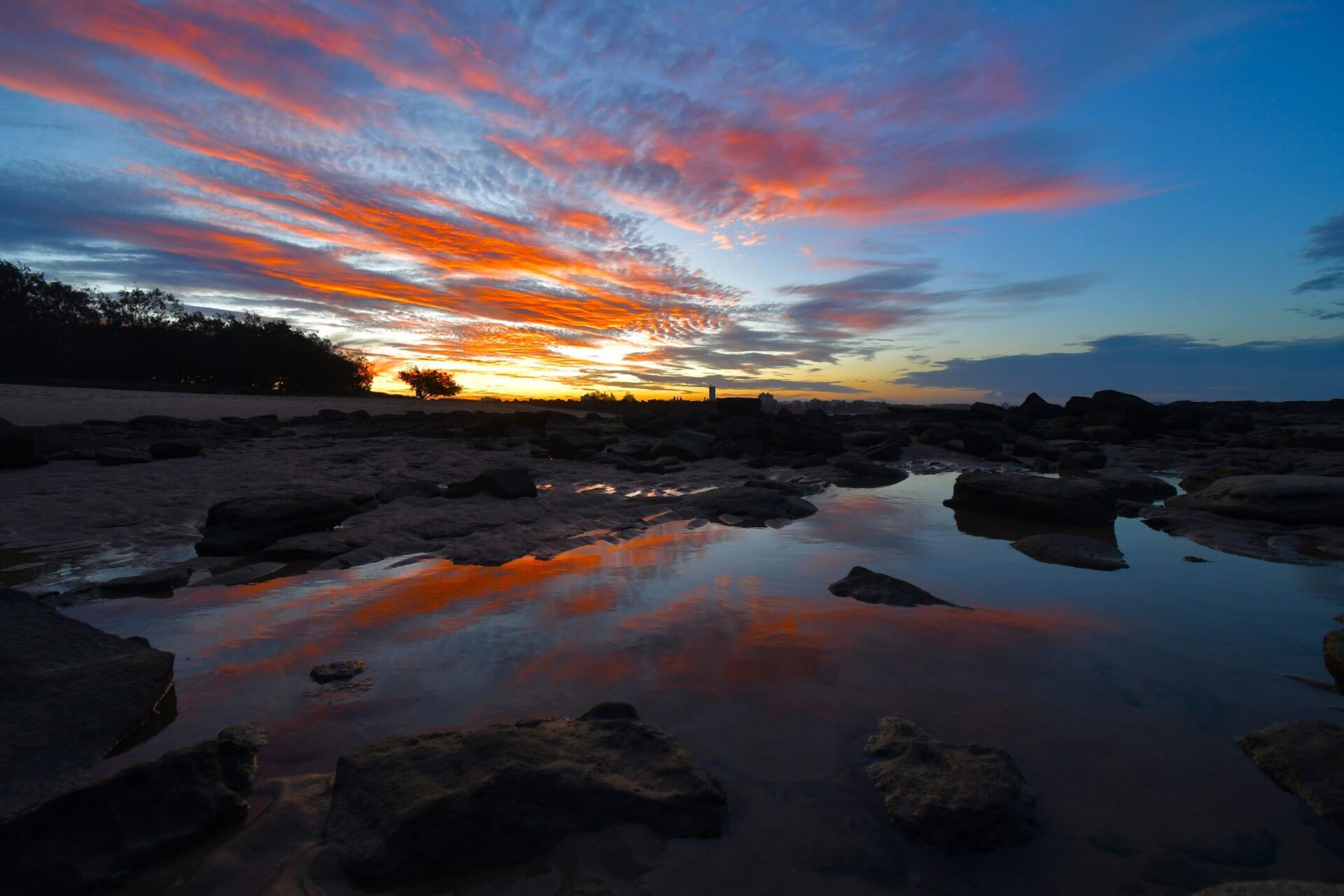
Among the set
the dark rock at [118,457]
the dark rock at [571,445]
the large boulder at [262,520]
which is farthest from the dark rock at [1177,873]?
the dark rock at [118,457]

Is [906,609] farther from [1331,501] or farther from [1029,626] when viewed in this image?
[1331,501]

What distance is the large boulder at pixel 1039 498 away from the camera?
6539 millimetres

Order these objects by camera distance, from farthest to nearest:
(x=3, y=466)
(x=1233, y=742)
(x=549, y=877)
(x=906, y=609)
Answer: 1. (x=3, y=466)
2. (x=906, y=609)
3. (x=1233, y=742)
4. (x=549, y=877)

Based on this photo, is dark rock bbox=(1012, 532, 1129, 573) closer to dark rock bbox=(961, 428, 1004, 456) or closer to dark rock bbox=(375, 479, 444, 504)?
dark rock bbox=(375, 479, 444, 504)

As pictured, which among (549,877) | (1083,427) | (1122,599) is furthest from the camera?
(1083,427)

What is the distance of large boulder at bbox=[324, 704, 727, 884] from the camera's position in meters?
1.60

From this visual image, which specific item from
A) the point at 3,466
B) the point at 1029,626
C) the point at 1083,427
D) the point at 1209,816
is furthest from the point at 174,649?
the point at 1083,427

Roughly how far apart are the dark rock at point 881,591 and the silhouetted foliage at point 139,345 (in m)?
43.3

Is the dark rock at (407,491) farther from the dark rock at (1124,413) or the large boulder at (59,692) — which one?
the dark rock at (1124,413)

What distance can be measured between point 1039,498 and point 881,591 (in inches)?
159

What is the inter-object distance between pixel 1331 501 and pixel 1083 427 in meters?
16.4

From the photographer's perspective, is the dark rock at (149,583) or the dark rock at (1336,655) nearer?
the dark rock at (1336,655)

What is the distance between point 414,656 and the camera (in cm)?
288

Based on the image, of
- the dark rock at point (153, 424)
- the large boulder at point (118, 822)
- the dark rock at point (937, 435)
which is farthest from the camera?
the dark rock at point (937, 435)
